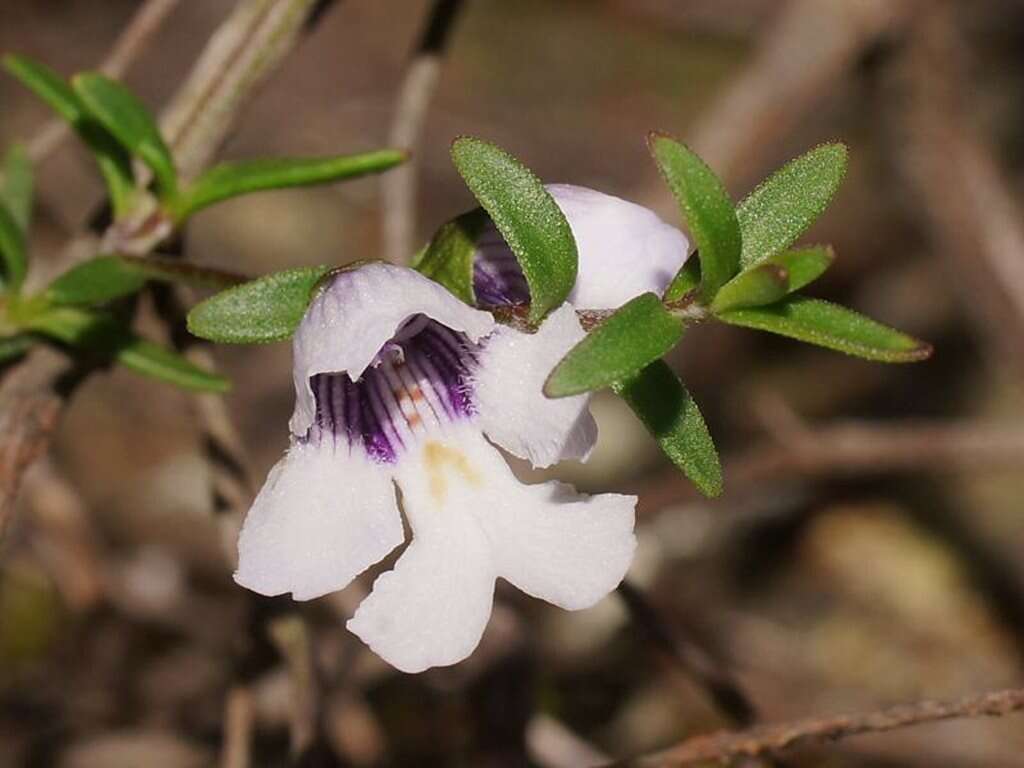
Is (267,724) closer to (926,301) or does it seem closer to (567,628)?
(567,628)

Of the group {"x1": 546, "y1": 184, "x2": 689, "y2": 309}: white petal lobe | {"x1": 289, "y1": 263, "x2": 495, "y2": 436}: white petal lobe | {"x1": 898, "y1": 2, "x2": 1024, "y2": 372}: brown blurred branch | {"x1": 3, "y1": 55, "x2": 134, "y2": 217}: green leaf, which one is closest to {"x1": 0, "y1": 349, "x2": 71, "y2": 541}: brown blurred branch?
{"x1": 3, "y1": 55, "x2": 134, "y2": 217}: green leaf

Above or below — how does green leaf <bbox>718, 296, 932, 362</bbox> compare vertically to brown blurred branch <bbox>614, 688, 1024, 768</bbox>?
above

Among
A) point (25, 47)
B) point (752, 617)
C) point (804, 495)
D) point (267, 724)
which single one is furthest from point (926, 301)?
point (25, 47)

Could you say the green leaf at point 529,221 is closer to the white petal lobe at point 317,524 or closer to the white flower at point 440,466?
the white flower at point 440,466

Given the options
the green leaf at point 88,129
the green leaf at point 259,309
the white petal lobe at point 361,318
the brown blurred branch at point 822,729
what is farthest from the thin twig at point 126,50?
the brown blurred branch at point 822,729

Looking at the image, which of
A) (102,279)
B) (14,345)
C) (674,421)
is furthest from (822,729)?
(14,345)

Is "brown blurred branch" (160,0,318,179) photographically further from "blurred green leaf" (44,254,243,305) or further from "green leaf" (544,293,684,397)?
"green leaf" (544,293,684,397)
